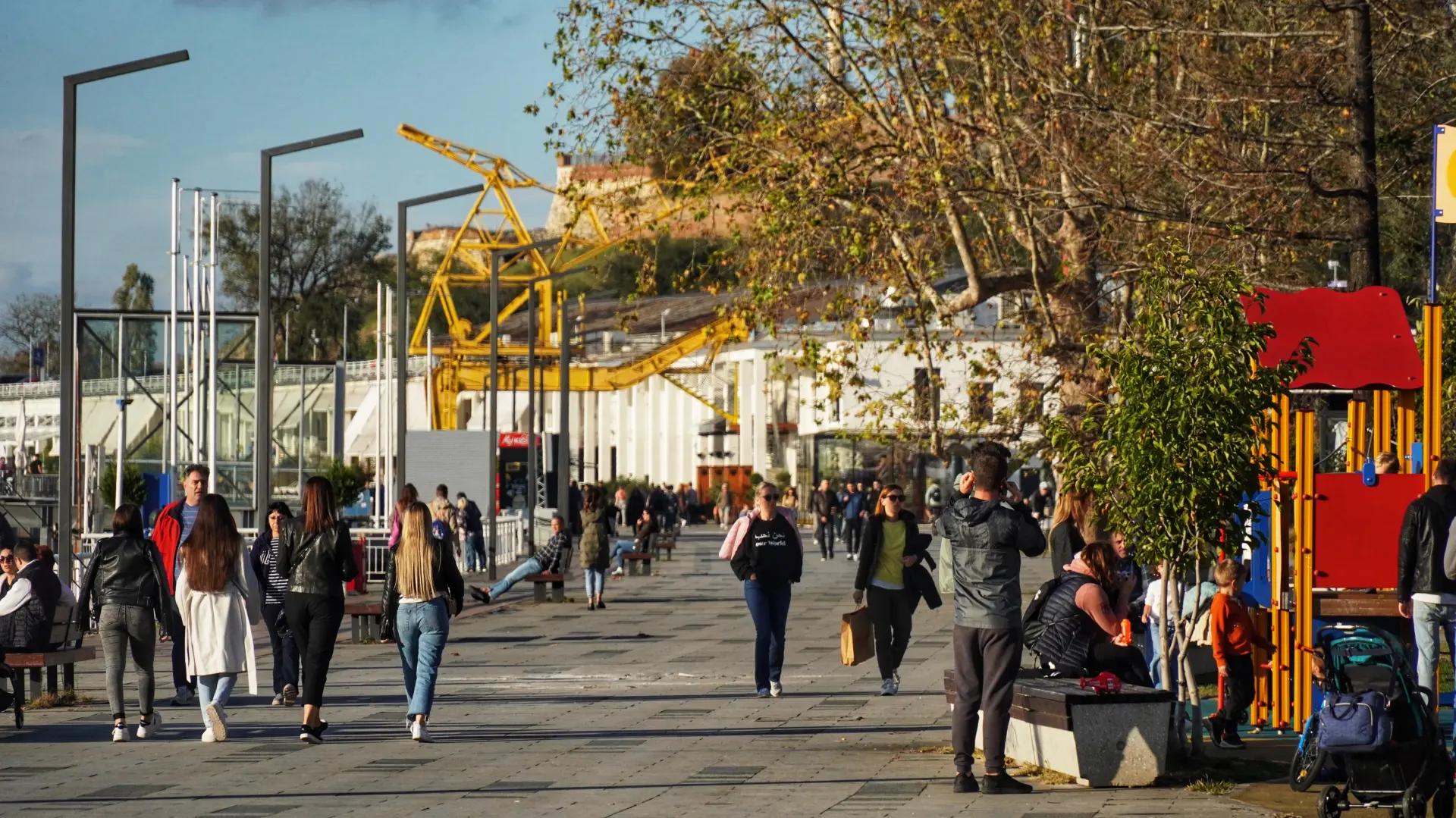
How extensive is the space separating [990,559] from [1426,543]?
2.67m

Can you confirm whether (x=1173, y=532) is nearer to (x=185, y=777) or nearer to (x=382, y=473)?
(x=185, y=777)

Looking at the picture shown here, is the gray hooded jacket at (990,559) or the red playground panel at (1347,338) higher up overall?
the red playground panel at (1347,338)

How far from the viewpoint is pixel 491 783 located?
428 inches

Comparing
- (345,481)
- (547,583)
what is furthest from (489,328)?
(547,583)

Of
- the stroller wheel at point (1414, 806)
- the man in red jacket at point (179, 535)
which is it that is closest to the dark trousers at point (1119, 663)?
the stroller wheel at point (1414, 806)

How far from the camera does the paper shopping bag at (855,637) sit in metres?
14.9

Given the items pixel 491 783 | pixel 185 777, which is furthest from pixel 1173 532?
pixel 185 777

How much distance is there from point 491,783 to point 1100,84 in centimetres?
1319

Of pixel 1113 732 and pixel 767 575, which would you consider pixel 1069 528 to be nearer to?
pixel 767 575

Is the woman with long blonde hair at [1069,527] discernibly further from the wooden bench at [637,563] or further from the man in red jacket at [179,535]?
the wooden bench at [637,563]

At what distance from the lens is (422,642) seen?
504 inches

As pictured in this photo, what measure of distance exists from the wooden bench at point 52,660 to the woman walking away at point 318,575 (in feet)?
4.96

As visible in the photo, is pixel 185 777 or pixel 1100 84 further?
pixel 1100 84

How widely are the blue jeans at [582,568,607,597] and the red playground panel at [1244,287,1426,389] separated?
14816 mm
